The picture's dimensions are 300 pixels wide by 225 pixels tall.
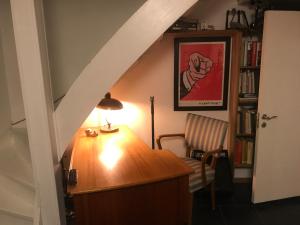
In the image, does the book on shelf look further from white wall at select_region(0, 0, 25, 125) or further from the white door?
white wall at select_region(0, 0, 25, 125)

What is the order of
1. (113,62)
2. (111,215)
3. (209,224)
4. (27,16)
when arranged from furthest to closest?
(209,224) → (111,215) → (113,62) → (27,16)

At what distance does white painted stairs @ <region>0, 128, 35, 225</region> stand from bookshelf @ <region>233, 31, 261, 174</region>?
7.17 feet

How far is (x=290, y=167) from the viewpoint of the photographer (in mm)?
A: 2711

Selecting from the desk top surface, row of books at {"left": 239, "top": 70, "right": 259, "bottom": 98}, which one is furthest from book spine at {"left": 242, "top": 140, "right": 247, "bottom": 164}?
the desk top surface

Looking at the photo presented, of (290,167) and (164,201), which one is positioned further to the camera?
(290,167)

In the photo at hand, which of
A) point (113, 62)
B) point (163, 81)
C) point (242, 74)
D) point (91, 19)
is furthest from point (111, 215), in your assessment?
point (242, 74)

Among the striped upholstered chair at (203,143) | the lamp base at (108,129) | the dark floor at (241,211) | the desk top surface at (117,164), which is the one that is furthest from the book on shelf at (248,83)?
the lamp base at (108,129)

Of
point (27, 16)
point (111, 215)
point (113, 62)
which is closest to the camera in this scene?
point (27, 16)

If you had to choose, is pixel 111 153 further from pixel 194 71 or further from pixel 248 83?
pixel 248 83

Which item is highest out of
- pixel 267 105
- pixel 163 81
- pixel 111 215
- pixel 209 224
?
pixel 163 81

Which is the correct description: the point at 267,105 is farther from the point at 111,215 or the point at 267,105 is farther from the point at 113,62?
the point at 113,62

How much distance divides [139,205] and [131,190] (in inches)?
5.0

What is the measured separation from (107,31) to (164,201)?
1195 mm

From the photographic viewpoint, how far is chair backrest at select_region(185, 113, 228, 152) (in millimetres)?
2606
